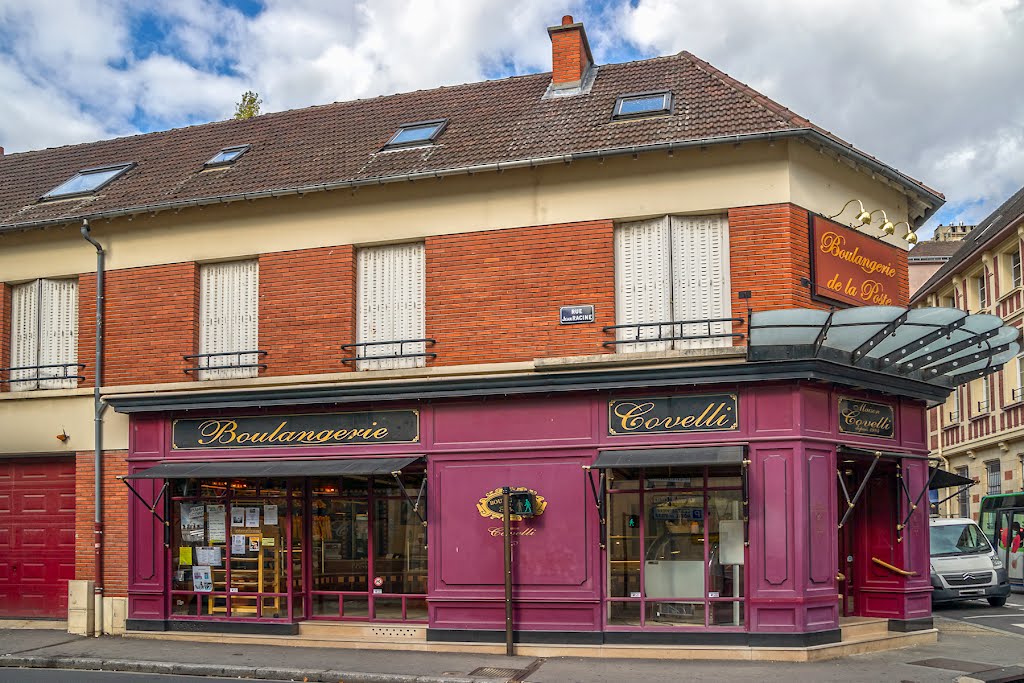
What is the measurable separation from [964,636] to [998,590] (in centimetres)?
Result: 689

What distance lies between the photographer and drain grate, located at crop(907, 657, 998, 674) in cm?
A: 1312

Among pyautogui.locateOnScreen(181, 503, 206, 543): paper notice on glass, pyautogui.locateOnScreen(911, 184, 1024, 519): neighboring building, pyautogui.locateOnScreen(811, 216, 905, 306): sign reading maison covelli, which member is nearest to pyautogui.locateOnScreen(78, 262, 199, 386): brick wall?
pyautogui.locateOnScreen(181, 503, 206, 543): paper notice on glass

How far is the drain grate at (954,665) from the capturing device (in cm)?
1312

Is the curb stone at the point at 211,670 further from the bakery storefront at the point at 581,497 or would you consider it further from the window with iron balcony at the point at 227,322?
the window with iron balcony at the point at 227,322

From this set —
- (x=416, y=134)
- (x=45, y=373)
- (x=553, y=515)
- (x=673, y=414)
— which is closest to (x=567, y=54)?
(x=416, y=134)

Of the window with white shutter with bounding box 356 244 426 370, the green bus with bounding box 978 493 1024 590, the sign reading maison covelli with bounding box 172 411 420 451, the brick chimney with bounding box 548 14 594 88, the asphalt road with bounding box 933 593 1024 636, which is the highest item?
the brick chimney with bounding box 548 14 594 88

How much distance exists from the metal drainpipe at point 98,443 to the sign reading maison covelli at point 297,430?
4.59 feet

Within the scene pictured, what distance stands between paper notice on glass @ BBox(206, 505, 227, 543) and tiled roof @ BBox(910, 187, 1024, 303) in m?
24.0

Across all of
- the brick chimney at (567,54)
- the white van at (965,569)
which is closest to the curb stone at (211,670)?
the brick chimney at (567,54)

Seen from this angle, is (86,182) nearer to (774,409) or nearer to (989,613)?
(774,409)

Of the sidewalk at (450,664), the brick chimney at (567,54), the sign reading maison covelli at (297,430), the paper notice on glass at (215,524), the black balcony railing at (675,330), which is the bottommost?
the sidewalk at (450,664)

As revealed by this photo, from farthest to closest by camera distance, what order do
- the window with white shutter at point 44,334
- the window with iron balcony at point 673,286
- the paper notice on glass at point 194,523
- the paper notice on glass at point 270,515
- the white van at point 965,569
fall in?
the white van at point 965,569 < the window with white shutter at point 44,334 < the paper notice on glass at point 194,523 < the paper notice on glass at point 270,515 < the window with iron balcony at point 673,286

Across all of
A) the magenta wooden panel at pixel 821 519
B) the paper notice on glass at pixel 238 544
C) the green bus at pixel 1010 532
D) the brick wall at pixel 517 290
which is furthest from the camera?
the green bus at pixel 1010 532

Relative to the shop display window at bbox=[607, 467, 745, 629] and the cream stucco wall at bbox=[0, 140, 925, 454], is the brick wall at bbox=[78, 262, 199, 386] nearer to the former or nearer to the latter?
the cream stucco wall at bbox=[0, 140, 925, 454]
